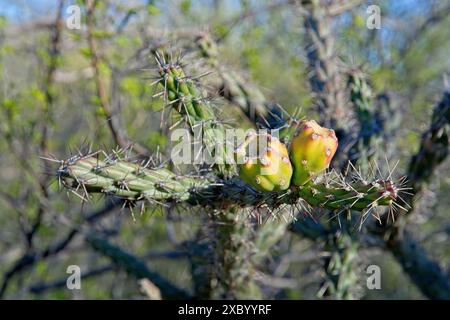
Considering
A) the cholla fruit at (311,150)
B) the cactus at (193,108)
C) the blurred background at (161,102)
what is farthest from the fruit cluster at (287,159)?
the blurred background at (161,102)

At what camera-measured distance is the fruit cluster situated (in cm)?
191

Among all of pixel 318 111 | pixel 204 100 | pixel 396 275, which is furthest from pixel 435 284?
pixel 396 275

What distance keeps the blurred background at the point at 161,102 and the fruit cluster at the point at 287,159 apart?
53 centimetres

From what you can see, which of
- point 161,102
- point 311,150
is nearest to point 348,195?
point 311,150

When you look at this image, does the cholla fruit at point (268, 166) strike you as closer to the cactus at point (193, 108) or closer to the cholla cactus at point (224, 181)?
the cholla cactus at point (224, 181)

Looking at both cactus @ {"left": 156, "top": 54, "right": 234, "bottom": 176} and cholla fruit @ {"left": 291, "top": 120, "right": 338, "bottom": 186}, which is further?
cactus @ {"left": 156, "top": 54, "right": 234, "bottom": 176}

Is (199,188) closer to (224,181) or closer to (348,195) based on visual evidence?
(224,181)

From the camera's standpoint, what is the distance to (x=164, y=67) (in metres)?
2.30

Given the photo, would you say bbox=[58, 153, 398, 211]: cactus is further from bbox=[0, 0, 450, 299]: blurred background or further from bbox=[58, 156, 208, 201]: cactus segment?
bbox=[0, 0, 450, 299]: blurred background

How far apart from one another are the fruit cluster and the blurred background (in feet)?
1.75

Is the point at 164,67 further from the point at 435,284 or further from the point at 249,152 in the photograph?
the point at 435,284

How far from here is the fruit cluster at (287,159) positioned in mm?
1911

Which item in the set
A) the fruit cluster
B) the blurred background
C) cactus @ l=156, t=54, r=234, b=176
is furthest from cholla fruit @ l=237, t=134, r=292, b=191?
the blurred background

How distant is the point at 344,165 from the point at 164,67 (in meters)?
1.26
